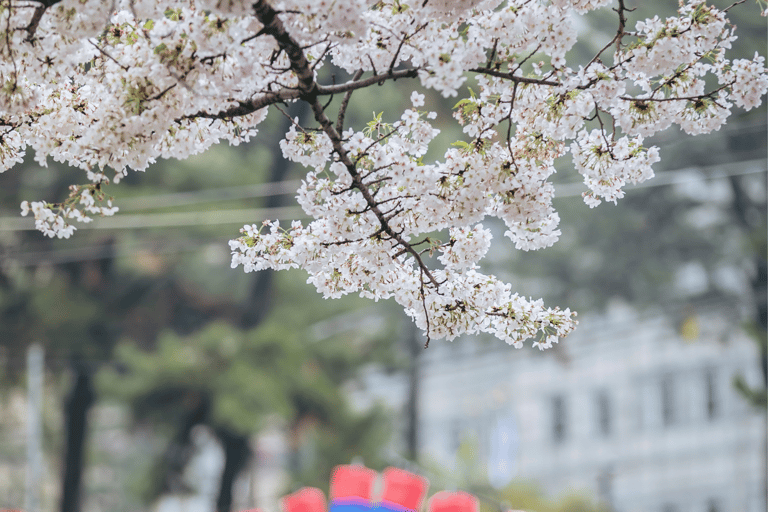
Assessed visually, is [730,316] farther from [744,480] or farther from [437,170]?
[437,170]

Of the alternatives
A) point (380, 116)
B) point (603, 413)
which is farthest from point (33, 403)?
point (380, 116)

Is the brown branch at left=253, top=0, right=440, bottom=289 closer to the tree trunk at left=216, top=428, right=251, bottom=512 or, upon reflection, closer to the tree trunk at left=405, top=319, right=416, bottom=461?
the tree trunk at left=216, top=428, right=251, bottom=512

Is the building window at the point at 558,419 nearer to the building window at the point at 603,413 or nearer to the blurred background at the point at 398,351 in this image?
the blurred background at the point at 398,351

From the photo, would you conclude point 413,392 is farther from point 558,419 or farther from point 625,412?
point 625,412

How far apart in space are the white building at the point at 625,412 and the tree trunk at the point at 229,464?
2410 millimetres

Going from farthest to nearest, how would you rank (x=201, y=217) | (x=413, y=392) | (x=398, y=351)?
(x=413, y=392) → (x=398, y=351) → (x=201, y=217)

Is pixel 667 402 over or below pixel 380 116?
over

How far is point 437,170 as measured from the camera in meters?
2.09

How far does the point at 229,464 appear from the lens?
11.8 meters

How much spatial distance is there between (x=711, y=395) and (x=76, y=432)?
1132 centimetres

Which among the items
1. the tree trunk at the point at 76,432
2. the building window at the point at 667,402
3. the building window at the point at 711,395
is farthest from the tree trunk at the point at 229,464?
the building window at the point at 711,395

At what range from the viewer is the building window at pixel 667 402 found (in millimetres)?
13875

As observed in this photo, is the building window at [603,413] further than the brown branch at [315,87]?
Yes

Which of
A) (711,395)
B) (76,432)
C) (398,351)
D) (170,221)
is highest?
(170,221)
